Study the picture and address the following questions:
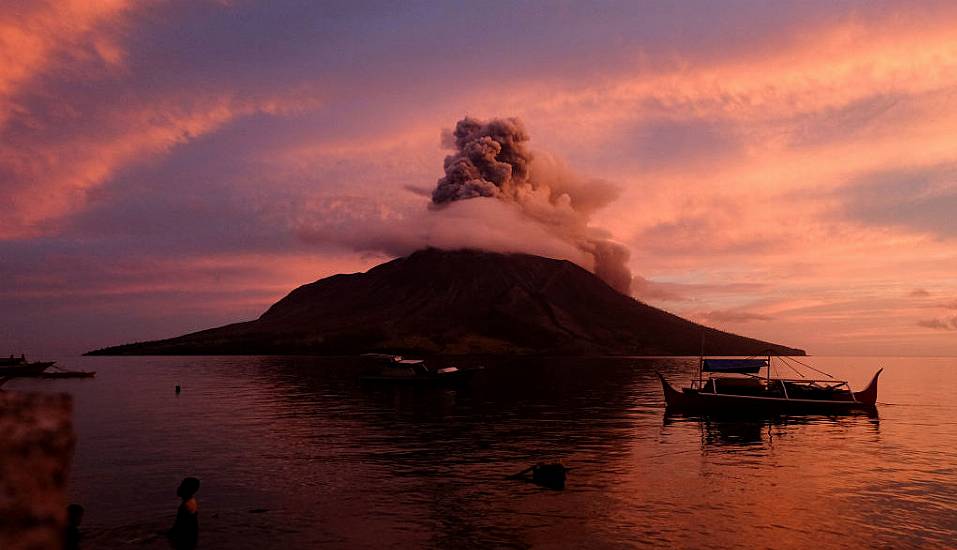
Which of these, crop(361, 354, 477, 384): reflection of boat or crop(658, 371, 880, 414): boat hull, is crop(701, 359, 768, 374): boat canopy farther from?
crop(361, 354, 477, 384): reflection of boat

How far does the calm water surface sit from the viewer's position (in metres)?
27.2

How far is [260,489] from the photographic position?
35.4 meters

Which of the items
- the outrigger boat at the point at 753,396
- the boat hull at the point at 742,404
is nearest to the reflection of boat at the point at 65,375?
the boat hull at the point at 742,404

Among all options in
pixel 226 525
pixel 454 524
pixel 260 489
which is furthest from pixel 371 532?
pixel 260 489

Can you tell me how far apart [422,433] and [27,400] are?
53.7 metres

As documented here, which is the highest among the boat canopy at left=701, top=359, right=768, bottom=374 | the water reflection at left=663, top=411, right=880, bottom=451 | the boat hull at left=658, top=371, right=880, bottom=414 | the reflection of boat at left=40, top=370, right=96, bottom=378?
the boat canopy at left=701, top=359, right=768, bottom=374

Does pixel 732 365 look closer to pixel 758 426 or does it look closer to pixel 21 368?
pixel 758 426

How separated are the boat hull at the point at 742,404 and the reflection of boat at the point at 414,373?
37.6 m

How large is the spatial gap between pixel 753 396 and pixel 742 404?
1520 millimetres

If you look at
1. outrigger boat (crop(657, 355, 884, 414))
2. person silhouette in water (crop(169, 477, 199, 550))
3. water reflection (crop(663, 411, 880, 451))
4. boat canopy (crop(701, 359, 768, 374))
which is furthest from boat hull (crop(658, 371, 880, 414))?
person silhouette in water (crop(169, 477, 199, 550))

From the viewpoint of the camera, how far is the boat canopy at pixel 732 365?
73.3 meters

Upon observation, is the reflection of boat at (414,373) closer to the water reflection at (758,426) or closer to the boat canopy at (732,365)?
the water reflection at (758,426)

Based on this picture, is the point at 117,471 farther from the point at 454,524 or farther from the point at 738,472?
the point at 738,472

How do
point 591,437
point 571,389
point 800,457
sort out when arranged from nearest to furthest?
point 800,457, point 591,437, point 571,389
